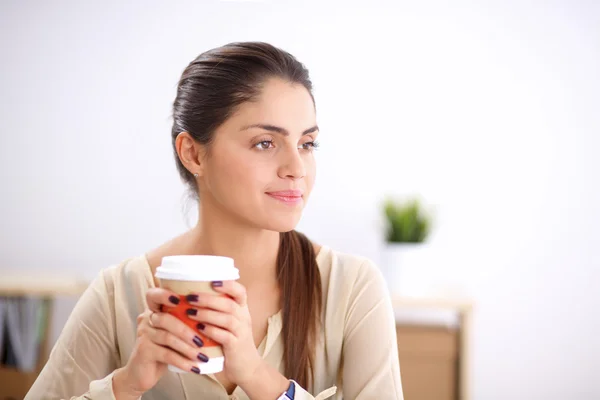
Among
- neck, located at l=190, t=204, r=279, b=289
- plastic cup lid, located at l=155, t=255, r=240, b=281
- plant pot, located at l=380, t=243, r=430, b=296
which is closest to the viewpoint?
plastic cup lid, located at l=155, t=255, r=240, b=281

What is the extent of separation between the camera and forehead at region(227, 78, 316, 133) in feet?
4.13

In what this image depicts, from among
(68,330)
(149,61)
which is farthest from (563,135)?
(68,330)

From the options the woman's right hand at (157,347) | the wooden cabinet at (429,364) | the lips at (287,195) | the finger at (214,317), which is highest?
the lips at (287,195)

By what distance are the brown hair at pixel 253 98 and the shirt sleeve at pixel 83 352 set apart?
0.37m

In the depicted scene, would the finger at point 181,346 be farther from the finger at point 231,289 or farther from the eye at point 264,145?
the eye at point 264,145

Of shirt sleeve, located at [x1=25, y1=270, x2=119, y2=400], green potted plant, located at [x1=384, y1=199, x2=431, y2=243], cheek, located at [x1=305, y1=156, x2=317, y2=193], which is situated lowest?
green potted plant, located at [x1=384, y1=199, x2=431, y2=243]

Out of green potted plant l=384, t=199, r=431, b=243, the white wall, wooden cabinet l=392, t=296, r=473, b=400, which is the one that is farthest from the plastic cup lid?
the white wall

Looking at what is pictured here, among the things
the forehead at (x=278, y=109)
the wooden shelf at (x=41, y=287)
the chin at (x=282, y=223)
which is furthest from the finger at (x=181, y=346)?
the wooden shelf at (x=41, y=287)

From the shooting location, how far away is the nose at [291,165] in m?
1.23

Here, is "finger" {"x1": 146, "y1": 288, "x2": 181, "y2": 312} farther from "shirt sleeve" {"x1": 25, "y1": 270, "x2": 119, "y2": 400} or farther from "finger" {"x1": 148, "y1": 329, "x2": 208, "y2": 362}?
"shirt sleeve" {"x1": 25, "y1": 270, "x2": 119, "y2": 400}

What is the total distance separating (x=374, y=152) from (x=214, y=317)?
2379mm

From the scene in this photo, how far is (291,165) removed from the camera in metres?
1.23

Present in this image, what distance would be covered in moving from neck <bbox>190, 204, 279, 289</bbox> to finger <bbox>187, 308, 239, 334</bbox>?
1.29 ft

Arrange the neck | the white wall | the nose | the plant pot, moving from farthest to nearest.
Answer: the white wall → the plant pot → the neck → the nose
